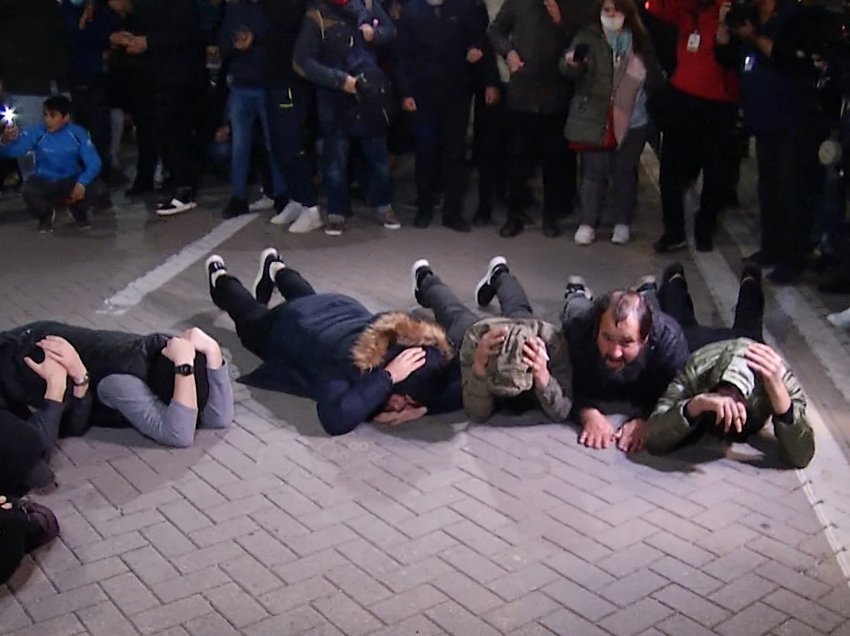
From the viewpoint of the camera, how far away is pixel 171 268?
7246mm

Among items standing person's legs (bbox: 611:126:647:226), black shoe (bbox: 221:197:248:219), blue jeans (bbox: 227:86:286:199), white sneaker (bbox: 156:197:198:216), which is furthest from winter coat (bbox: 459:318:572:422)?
white sneaker (bbox: 156:197:198:216)

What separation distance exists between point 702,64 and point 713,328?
2.42 m

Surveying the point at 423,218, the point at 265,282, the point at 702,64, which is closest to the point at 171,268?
the point at 265,282

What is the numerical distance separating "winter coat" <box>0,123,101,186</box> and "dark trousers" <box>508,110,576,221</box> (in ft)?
11.6

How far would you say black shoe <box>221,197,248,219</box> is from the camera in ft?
28.1

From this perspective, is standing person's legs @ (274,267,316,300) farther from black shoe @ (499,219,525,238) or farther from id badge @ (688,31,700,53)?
id badge @ (688,31,700,53)

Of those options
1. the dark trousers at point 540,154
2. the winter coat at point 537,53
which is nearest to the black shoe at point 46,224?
the dark trousers at point 540,154

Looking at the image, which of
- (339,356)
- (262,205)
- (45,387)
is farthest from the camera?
(262,205)

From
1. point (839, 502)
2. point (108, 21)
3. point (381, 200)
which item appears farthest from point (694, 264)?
point (108, 21)

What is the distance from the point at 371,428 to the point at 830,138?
3.80 m

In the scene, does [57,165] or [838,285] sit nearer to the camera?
[838,285]

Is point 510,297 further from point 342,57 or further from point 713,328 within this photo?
point 342,57

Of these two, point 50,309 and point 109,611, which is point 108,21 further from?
point 109,611

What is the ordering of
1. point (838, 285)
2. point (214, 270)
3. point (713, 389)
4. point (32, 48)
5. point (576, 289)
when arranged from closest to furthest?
point (713, 389) < point (576, 289) < point (214, 270) < point (838, 285) < point (32, 48)
